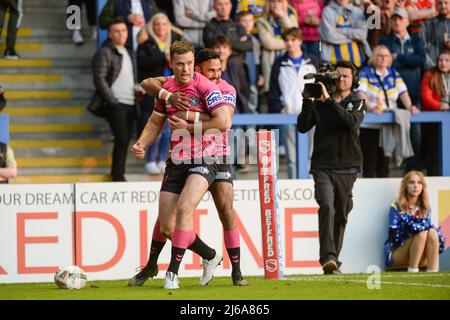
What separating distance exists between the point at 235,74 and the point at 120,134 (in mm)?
1810

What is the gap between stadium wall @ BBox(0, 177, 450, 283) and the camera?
15.1 metres

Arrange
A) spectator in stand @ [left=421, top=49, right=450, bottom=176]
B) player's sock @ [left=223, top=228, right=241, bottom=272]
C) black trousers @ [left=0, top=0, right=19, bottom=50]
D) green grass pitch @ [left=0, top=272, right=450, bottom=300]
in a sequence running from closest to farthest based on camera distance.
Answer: green grass pitch @ [left=0, top=272, right=450, bottom=300], player's sock @ [left=223, top=228, right=241, bottom=272], spectator in stand @ [left=421, top=49, right=450, bottom=176], black trousers @ [left=0, top=0, right=19, bottom=50]

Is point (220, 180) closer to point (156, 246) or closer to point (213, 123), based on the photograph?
point (213, 123)

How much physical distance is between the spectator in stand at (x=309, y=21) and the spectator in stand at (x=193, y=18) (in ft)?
4.31

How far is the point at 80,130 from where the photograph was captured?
1891 cm

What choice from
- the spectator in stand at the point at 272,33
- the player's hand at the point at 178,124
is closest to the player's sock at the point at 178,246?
the player's hand at the point at 178,124

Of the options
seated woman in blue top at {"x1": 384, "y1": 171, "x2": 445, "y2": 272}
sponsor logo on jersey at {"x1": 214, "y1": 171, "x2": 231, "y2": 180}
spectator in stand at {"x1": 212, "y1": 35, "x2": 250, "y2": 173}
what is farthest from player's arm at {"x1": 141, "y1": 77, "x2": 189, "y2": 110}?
spectator in stand at {"x1": 212, "y1": 35, "x2": 250, "y2": 173}

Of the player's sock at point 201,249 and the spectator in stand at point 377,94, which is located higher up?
the spectator in stand at point 377,94

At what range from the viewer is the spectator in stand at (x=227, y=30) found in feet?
57.9

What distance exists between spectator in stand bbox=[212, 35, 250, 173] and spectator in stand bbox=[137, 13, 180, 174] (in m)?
0.77

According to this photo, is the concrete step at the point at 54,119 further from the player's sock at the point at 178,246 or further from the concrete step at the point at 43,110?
the player's sock at the point at 178,246

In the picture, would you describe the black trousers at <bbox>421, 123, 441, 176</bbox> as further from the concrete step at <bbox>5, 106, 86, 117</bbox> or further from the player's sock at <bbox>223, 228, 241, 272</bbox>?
the player's sock at <bbox>223, 228, 241, 272</bbox>

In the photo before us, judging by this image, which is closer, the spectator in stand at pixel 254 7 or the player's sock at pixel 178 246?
the player's sock at pixel 178 246
